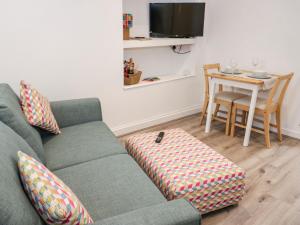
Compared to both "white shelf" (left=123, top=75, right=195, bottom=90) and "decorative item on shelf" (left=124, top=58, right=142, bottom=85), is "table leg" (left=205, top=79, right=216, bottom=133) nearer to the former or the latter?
"white shelf" (left=123, top=75, right=195, bottom=90)

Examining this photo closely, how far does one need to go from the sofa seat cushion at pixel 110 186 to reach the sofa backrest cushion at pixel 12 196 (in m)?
0.36

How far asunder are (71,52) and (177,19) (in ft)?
5.07

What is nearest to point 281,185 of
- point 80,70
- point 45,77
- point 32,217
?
point 32,217

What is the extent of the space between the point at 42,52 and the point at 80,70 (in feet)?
1.35

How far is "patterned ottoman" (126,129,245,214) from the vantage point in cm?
163

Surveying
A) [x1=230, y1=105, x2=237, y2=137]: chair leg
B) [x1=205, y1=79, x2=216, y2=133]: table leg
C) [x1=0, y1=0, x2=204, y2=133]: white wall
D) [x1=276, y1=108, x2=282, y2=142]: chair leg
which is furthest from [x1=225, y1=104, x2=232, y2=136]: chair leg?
[x1=0, y1=0, x2=204, y2=133]: white wall

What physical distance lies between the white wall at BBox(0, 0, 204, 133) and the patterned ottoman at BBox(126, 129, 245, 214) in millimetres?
1071

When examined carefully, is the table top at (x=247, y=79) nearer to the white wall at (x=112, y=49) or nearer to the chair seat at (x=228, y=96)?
the chair seat at (x=228, y=96)

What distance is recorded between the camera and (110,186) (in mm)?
1418

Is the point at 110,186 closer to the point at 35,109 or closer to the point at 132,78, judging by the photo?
the point at 35,109

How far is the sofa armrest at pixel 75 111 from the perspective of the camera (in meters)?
2.22

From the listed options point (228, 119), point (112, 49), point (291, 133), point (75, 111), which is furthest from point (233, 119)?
point (75, 111)

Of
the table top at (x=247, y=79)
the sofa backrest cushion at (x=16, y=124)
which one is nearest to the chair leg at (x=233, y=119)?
the table top at (x=247, y=79)

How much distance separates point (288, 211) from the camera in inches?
74.4
